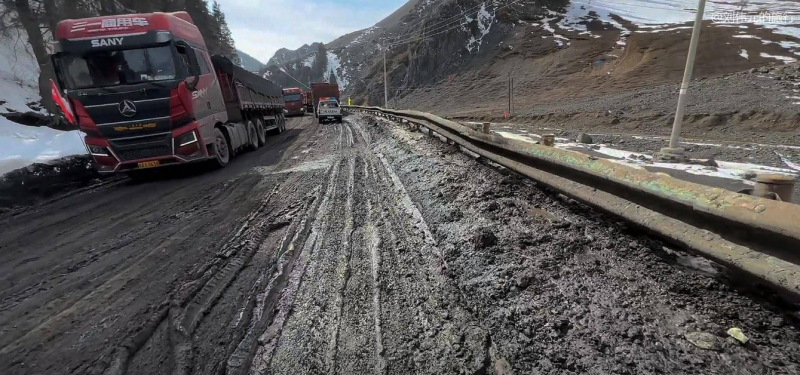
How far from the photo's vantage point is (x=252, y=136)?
12.1 metres

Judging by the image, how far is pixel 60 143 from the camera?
9.16m

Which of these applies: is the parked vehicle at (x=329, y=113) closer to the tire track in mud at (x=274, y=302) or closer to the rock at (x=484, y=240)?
the tire track in mud at (x=274, y=302)

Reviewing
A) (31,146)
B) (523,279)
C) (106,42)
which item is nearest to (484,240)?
(523,279)

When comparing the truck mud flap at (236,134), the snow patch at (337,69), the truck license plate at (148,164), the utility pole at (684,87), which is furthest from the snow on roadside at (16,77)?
the snow patch at (337,69)

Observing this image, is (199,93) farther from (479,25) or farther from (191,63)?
(479,25)

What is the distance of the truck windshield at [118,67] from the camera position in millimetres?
6898

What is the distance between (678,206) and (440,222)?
183 cm

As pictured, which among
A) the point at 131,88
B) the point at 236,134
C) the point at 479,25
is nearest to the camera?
the point at 131,88

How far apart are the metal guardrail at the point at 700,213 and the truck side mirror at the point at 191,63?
7.44 meters

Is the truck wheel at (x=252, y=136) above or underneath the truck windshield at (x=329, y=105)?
underneath

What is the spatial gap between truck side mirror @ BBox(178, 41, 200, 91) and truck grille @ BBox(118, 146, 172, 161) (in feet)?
4.60

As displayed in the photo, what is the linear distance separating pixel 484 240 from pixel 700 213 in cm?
132

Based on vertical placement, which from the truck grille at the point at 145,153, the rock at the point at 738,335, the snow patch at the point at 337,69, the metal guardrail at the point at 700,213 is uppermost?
the snow patch at the point at 337,69

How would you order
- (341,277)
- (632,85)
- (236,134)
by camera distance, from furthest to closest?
(632,85) < (236,134) < (341,277)
